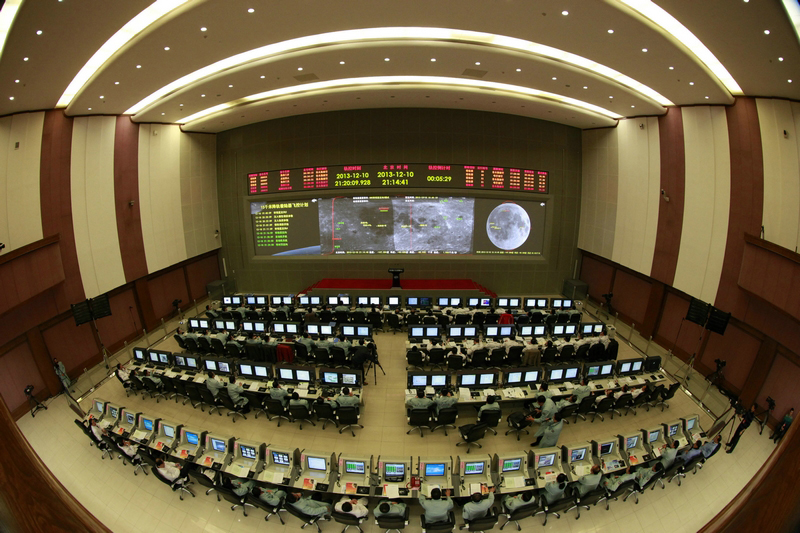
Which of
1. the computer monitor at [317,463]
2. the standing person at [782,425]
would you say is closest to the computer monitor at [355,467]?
the computer monitor at [317,463]

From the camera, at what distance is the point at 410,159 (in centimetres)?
1496

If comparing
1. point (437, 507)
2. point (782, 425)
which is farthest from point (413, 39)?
point (782, 425)

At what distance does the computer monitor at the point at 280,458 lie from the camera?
248 inches

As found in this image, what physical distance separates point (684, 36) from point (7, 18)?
40.6 ft

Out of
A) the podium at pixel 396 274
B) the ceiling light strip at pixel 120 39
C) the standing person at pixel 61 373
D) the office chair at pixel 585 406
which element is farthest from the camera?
the podium at pixel 396 274

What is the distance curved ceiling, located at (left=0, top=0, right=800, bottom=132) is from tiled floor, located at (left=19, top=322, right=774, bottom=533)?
768 centimetres

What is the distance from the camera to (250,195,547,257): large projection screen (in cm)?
1524

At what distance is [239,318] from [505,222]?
11.5 meters

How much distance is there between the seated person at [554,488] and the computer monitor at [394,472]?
7.93ft

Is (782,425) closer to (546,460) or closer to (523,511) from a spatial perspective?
(546,460)

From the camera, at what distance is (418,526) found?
5.96 m

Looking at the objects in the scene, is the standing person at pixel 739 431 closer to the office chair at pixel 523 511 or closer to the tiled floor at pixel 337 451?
the tiled floor at pixel 337 451

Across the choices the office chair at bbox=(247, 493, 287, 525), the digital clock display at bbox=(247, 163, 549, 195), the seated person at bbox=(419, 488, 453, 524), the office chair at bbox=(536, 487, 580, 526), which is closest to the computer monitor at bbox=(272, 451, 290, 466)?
the office chair at bbox=(247, 493, 287, 525)

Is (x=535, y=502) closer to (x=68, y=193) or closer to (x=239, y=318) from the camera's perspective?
(x=239, y=318)
